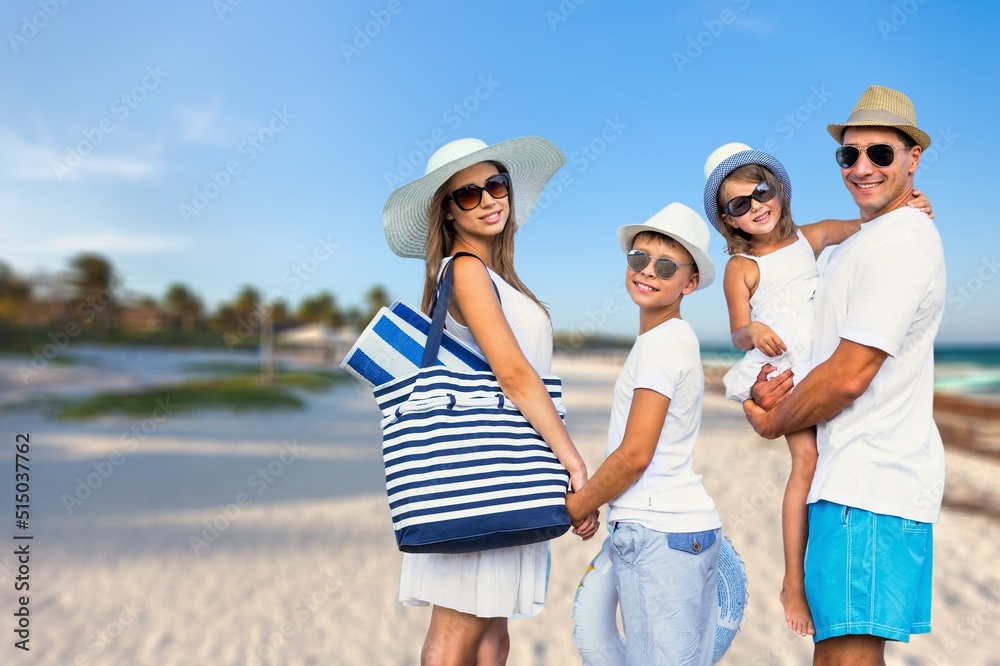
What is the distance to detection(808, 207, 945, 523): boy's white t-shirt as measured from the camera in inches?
84.7

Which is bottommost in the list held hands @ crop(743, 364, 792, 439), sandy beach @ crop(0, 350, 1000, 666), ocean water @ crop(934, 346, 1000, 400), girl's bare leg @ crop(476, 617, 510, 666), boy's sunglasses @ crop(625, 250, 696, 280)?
sandy beach @ crop(0, 350, 1000, 666)

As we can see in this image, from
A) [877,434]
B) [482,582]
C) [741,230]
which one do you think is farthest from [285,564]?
[877,434]

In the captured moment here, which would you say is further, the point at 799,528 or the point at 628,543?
the point at 799,528

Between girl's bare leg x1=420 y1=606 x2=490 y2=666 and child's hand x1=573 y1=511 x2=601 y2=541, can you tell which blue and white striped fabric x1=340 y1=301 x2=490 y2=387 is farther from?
girl's bare leg x1=420 y1=606 x2=490 y2=666

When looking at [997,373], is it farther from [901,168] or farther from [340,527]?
[901,168]

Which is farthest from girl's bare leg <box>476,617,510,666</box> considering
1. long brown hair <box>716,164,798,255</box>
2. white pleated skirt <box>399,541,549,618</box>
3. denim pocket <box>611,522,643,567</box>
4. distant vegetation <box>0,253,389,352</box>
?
distant vegetation <box>0,253,389,352</box>

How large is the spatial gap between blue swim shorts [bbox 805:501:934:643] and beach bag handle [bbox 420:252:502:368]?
A: 117 centimetres

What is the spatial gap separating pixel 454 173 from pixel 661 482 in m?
1.15

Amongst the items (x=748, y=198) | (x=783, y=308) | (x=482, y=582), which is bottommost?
(x=482, y=582)

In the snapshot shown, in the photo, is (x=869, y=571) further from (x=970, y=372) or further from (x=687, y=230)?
(x=970, y=372)

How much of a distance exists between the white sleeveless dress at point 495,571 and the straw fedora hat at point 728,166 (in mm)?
684

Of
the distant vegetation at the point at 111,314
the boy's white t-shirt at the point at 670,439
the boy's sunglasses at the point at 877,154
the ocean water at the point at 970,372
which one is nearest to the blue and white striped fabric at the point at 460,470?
the boy's white t-shirt at the point at 670,439

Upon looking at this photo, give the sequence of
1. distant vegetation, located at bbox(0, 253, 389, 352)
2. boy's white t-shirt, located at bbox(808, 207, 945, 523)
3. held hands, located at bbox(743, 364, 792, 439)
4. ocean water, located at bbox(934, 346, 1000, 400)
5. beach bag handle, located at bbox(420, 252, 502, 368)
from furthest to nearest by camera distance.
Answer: ocean water, located at bbox(934, 346, 1000, 400)
distant vegetation, located at bbox(0, 253, 389, 352)
held hands, located at bbox(743, 364, 792, 439)
beach bag handle, located at bbox(420, 252, 502, 368)
boy's white t-shirt, located at bbox(808, 207, 945, 523)

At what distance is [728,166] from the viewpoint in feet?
8.25
